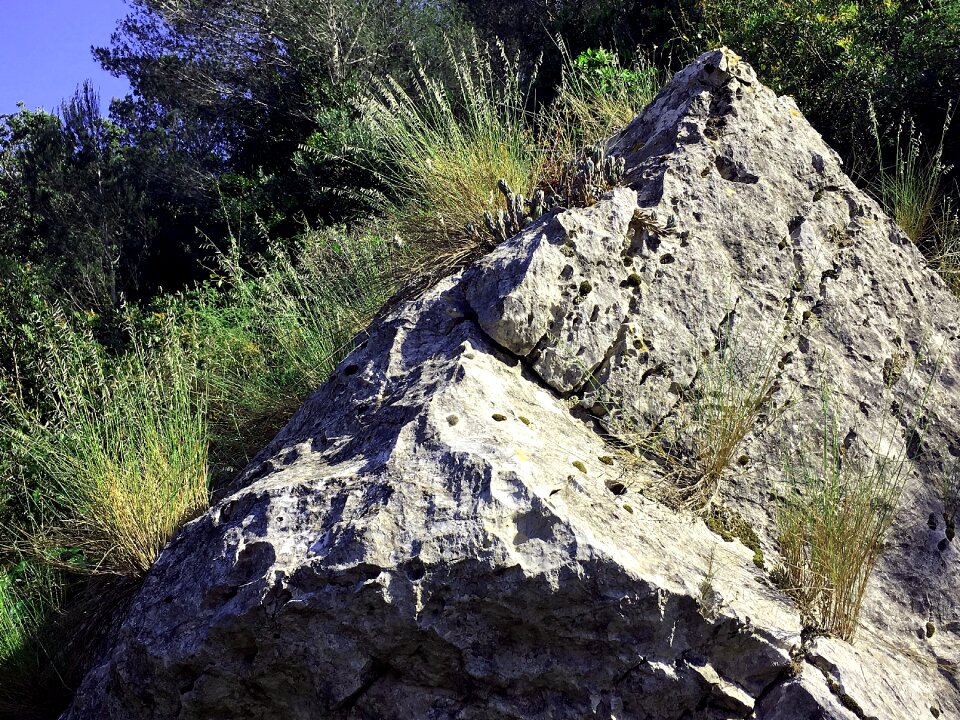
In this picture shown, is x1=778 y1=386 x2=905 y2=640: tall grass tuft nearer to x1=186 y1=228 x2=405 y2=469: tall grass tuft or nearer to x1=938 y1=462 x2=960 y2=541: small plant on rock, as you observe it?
x1=938 y1=462 x2=960 y2=541: small plant on rock

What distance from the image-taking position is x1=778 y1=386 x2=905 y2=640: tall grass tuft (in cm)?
289

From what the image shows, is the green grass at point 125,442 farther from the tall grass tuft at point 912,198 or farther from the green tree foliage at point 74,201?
the green tree foliage at point 74,201

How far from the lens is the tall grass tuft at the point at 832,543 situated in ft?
9.49

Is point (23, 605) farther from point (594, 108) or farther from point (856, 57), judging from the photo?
point (856, 57)

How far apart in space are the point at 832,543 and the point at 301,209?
790 centimetres

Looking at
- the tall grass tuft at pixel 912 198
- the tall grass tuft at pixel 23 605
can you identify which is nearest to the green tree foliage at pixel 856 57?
the tall grass tuft at pixel 912 198

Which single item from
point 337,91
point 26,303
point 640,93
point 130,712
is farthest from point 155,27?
point 130,712

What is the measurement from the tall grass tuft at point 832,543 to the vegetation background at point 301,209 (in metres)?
0.82

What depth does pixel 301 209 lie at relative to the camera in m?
9.66

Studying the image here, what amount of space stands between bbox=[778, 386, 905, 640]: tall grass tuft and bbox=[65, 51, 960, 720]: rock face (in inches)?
4.2

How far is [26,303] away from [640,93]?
16.5 feet

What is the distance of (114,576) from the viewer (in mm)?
4078

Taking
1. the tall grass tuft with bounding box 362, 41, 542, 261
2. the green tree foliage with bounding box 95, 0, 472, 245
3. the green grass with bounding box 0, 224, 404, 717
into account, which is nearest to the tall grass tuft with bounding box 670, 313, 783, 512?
the tall grass tuft with bounding box 362, 41, 542, 261

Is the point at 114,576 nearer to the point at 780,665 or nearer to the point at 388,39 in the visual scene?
the point at 780,665
